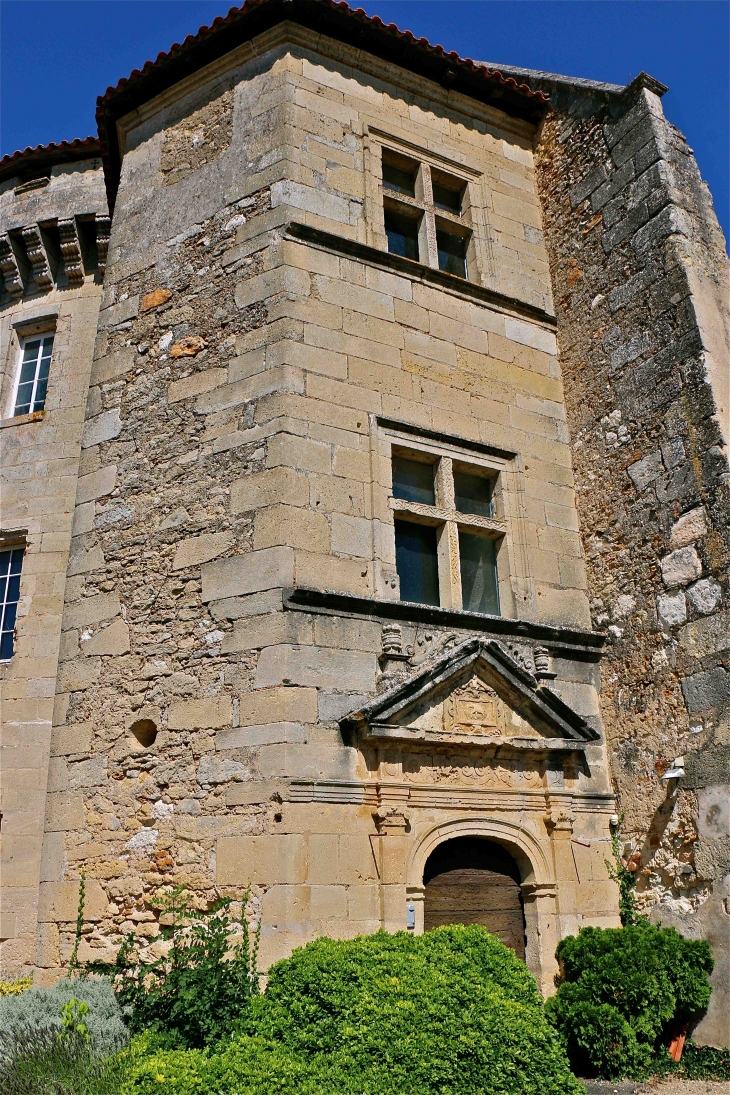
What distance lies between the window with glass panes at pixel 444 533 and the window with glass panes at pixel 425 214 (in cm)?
225

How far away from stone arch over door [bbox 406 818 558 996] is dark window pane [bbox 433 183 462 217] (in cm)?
633

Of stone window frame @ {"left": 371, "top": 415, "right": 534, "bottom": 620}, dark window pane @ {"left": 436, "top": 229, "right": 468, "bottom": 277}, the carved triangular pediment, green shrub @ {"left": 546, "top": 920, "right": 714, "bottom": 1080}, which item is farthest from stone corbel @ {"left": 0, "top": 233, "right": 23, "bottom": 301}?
green shrub @ {"left": 546, "top": 920, "right": 714, "bottom": 1080}

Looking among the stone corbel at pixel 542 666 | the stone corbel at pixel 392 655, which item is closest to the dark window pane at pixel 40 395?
the stone corbel at pixel 392 655

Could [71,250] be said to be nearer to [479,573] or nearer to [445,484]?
[445,484]

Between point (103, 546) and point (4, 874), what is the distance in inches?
132

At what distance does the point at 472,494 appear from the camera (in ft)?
27.3

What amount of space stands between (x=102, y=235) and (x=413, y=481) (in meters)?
5.66

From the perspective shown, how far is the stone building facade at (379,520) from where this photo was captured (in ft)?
21.7

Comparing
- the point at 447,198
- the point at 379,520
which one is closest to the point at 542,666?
the point at 379,520

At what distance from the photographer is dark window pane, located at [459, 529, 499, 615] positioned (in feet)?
26.0

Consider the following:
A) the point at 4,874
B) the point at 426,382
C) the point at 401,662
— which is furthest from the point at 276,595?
the point at 4,874

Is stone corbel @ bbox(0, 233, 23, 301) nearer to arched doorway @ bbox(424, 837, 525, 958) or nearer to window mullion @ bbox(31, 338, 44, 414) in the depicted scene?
window mullion @ bbox(31, 338, 44, 414)

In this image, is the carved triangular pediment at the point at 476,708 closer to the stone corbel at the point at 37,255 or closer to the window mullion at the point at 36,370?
the window mullion at the point at 36,370

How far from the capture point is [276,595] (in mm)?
6664
